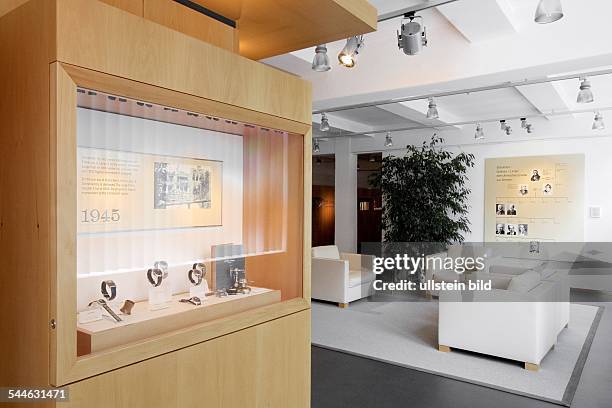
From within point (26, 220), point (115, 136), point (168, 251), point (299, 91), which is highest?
point (299, 91)

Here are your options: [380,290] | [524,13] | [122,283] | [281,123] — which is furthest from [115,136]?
[380,290]

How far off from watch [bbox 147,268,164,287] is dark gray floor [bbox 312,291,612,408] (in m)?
2.18

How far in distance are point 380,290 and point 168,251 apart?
22.1 ft

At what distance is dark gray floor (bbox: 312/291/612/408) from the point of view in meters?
3.37

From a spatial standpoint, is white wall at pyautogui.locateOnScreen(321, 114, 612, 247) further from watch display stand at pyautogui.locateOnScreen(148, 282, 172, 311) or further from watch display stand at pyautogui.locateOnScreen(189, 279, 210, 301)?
watch display stand at pyautogui.locateOnScreen(148, 282, 172, 311)

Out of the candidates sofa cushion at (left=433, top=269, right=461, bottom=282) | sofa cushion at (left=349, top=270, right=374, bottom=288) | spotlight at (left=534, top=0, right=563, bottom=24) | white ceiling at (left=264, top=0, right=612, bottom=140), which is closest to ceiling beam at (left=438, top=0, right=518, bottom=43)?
white ceiling at (left=264, top=0, right=612, bottom=140)

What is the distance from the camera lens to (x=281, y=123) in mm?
1833

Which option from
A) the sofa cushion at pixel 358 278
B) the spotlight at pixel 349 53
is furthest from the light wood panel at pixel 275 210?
the sofa cushion at pixel 358 278

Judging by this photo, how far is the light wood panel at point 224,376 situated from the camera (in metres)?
1.29

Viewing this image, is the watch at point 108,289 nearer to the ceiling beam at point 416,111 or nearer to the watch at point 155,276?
the watch at point 155,276

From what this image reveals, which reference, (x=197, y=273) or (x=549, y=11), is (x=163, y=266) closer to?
(x=197, y=273)

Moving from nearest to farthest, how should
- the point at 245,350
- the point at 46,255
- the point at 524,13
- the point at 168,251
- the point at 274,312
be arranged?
the point at 46,255 < the point at 168,251 < the point at 245,350 < the point at 274,312 < the point at 524,13

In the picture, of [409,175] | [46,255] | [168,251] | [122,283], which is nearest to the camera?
[46,255]

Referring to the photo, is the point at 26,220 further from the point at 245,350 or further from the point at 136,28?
the point at 245,350
